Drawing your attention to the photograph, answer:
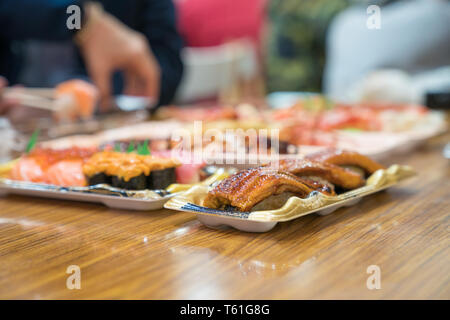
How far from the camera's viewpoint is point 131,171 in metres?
1.23

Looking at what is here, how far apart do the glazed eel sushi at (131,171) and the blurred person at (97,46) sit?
2134mm

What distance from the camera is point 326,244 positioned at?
38.2 inches

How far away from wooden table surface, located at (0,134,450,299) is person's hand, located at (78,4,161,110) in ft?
7.14

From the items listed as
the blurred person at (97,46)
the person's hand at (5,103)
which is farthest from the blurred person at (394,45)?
the person's hand at (5,103)

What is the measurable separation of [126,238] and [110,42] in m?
2.58

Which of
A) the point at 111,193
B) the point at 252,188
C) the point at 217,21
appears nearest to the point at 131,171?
the point at 111,193

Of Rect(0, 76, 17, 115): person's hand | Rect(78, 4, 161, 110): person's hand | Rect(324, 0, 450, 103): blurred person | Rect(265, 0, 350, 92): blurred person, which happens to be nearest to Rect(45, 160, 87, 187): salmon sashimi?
Rect(0, 76, 17, 115): person's hand

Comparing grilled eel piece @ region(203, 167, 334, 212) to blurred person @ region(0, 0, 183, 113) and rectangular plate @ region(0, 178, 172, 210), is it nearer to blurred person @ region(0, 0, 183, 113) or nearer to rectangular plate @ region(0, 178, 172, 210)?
rectangular plate @ region(0, 178, 172, 210)

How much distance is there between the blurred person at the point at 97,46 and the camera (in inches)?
134

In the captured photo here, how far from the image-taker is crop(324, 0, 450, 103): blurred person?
5496mm

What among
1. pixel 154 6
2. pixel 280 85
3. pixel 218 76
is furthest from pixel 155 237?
pixel 280 85

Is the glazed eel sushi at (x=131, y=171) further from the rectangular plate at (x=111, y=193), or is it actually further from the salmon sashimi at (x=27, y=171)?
the salmon sashimi at (x=27, y=171)

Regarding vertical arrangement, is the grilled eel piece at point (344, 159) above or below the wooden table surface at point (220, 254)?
above
